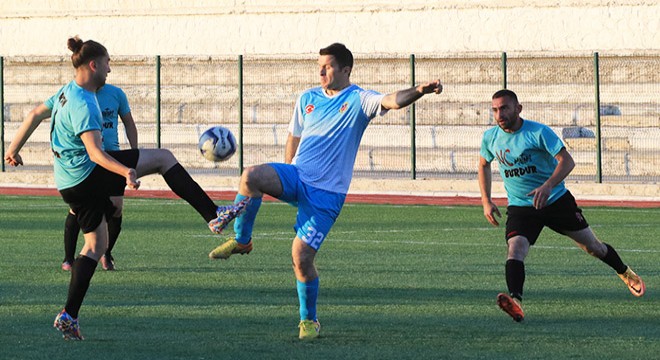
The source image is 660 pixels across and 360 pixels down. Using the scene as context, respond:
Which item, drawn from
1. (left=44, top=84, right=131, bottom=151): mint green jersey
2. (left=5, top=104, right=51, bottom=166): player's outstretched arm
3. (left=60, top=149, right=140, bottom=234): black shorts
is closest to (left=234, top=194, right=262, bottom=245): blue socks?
(left=60, top=149, right=140, bottom=234): black shorts

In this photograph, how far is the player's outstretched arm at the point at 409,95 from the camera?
9.08 metres

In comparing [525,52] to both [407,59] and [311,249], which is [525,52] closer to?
[407,59]

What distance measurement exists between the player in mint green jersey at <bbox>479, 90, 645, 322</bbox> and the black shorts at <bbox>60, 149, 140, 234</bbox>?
2.89 meters

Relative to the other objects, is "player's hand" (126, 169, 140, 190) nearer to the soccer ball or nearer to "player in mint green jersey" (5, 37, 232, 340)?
"player in mint green jersey" (5, 37, 232, 340)

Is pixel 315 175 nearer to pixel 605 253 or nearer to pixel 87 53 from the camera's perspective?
pixel 87 53

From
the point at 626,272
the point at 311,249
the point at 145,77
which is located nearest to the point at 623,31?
the point at 145,77

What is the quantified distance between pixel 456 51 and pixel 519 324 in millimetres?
22048

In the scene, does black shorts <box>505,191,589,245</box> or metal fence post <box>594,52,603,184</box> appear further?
metal fence post <box>594,52,603,184</box>

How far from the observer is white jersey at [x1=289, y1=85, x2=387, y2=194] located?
9820 millimetres

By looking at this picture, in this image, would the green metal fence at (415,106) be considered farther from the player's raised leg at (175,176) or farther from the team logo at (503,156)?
the player's raised leg at (175,176)

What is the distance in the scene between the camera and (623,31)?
30.7 metres

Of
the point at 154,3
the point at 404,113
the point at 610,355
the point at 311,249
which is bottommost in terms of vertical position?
the point at 610,355

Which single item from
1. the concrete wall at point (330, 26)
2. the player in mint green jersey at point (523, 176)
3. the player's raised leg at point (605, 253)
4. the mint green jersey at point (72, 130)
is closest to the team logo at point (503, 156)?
the player in mint green jersey at point (523, 176)

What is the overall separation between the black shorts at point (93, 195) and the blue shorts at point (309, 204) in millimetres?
1057
